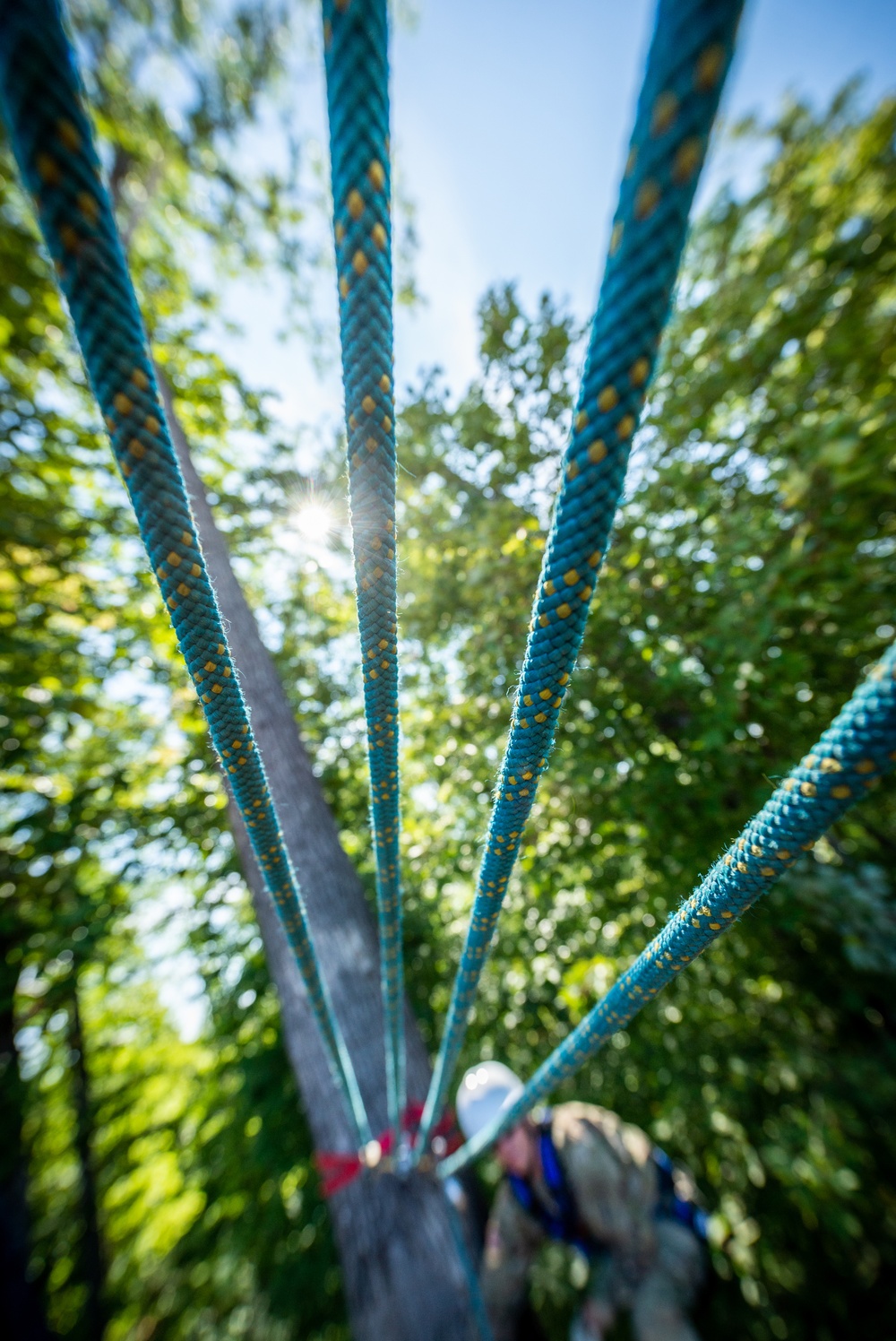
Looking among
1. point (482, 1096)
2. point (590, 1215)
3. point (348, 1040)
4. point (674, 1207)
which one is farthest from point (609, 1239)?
point (348, 1040)

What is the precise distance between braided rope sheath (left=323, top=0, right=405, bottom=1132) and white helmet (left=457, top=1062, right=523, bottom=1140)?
3860 mm

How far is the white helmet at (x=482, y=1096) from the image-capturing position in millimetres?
3283

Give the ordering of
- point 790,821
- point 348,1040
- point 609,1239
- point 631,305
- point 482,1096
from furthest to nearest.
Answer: point 482,1096
point 609,1239
point 348,1040
point 790,821
point 631,305

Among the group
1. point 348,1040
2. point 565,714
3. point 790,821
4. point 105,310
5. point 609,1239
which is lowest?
point 609,1239

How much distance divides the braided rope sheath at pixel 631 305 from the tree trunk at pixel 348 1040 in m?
1.53

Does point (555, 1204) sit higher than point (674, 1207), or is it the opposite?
point (555, 1204)

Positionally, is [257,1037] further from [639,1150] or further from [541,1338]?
[639,1150]

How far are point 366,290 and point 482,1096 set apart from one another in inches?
176

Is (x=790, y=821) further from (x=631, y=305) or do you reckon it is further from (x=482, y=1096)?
(x=482, y=1096)

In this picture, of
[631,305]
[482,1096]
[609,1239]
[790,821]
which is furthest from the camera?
[482,1096]

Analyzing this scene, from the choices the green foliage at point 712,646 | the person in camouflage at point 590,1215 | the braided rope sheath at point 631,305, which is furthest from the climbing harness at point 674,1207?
the braided rope sheath at point 631,305

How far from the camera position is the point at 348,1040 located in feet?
7.57

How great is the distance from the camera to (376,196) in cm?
47

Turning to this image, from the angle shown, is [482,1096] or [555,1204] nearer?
[555,1204]
